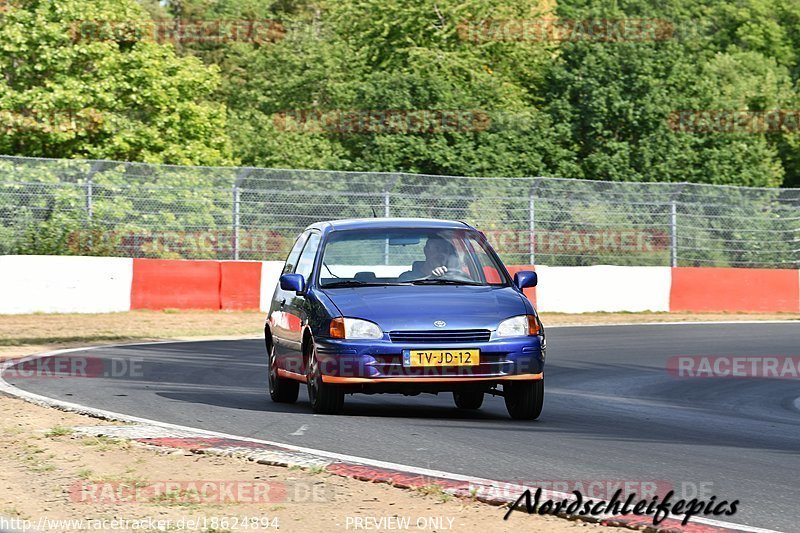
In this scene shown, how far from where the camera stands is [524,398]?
10.6m

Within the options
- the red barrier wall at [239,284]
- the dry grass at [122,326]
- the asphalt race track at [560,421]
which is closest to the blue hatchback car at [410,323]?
the asphalt race track at [560,421]

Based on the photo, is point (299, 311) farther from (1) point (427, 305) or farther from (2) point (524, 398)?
(2) point (524, 398)

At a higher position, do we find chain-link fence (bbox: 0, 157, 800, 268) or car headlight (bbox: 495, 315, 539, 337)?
chain-link fence (bbox: 0, 157, 800, 268)

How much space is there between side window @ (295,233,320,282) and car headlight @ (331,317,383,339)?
1.16 metres

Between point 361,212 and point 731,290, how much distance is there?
24.2ft

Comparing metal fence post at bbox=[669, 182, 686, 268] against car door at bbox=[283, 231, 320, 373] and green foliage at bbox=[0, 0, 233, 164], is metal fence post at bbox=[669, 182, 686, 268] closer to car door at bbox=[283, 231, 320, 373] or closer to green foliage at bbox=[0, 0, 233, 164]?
green foliage at bbox=[0, 0, 233, 164]

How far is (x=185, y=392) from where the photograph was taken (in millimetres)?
12648

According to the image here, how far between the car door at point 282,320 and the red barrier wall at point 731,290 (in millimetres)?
16265

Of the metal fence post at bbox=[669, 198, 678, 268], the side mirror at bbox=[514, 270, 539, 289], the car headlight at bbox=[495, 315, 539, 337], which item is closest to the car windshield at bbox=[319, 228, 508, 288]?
the side mirror at bbox=[514, 270, 539, 289]

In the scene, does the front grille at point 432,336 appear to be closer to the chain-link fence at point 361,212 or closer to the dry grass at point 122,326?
the dry grass at point 122,326

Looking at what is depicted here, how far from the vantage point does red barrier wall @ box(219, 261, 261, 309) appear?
84.3 ft

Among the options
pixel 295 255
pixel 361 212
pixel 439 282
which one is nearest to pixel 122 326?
pixel 361 212

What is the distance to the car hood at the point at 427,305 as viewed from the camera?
10125 mm

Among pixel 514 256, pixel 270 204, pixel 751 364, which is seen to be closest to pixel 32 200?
pixel 270 204
